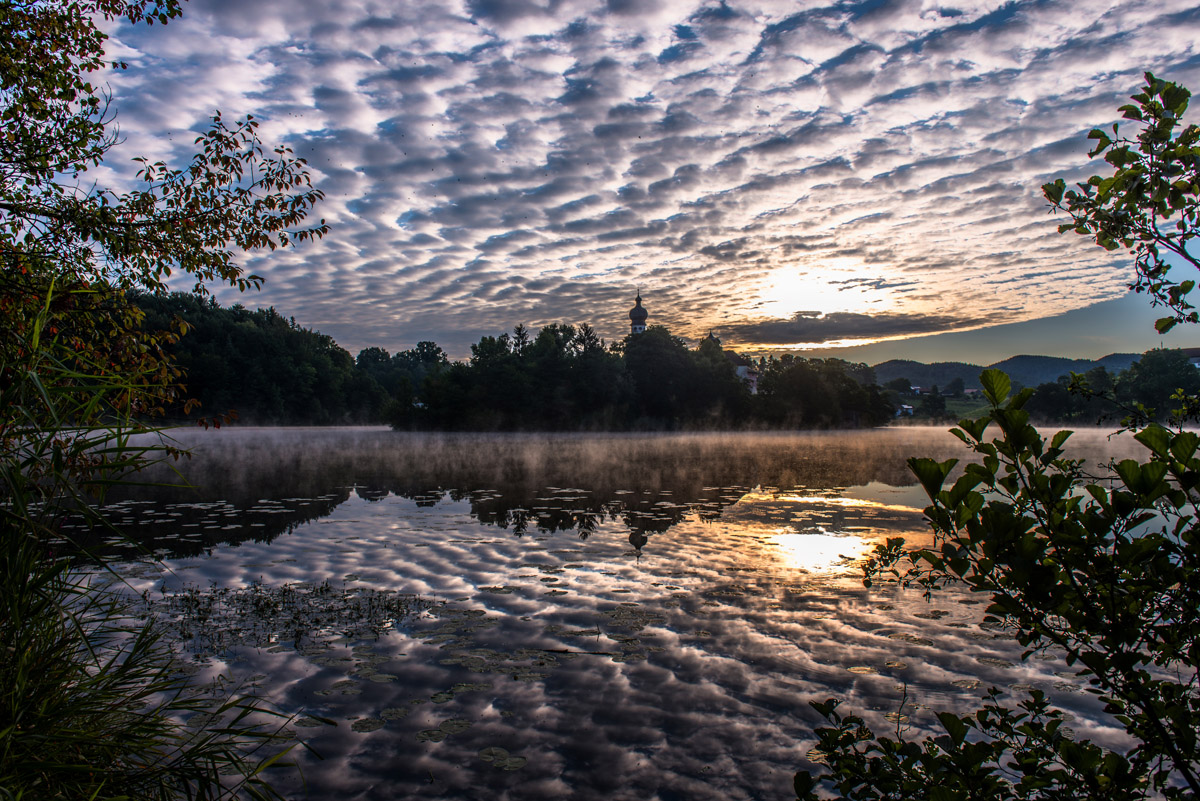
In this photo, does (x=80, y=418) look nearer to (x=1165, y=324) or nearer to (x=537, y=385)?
(x=1165, y=324)

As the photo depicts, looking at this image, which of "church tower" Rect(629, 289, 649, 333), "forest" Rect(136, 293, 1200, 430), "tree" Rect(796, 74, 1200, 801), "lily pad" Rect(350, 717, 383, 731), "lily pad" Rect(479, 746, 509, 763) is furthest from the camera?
"church tower" Rect(629, 289, 649, 333)

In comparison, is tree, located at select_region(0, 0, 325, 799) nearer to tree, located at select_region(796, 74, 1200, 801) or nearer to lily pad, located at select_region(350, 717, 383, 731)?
lily pad, located at select_region(350, 717, 383, 731)

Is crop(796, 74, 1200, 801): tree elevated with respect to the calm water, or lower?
elevated

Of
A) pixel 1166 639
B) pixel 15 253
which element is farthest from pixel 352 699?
pixel 1166 639

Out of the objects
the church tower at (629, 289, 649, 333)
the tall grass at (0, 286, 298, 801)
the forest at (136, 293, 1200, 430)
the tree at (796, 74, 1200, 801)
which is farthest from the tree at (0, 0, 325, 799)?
the church tower at (629, 289, 649, 333)

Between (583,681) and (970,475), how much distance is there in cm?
419

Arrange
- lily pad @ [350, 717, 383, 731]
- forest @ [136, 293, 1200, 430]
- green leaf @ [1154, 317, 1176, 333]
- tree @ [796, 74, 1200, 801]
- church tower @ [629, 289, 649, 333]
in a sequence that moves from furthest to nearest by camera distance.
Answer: church tower @ [629, 289, 649, 333]
forest @ [136, 293, 1200, 430]
lily pad @ [350, 717, 383, 731]
green leaf @ [1154, 317, 1176, 333]
tree @ [796, 74, 1200, 801]

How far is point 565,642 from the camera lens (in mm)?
6113

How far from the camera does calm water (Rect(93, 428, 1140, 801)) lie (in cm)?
415

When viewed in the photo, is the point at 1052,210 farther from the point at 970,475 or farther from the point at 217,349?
the point at 217,349

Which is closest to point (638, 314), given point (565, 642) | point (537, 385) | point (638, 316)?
point (638, 316)

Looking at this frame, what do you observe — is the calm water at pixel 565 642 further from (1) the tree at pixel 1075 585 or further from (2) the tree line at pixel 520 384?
(2) the tree line at pixel 520 384

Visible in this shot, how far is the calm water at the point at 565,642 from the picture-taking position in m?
4.15

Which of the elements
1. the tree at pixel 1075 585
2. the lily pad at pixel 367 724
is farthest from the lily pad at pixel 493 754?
the tree at pixel 1075 585
